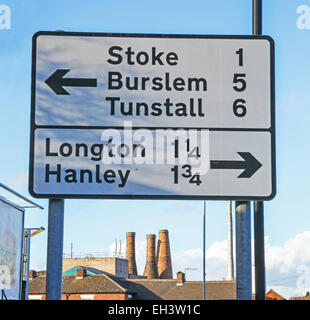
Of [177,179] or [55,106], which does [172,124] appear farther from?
[55,106]

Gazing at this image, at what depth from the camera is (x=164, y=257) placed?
80.0m

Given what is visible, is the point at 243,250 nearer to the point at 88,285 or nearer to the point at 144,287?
the point at 88,285

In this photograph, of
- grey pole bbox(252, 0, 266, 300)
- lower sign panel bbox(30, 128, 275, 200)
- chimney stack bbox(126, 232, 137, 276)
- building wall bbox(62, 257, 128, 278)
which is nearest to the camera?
lower sign panel bbox(30, 128, 275, 200)

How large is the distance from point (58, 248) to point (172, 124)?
32.0 inches

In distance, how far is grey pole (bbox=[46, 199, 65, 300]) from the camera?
3.03 metres

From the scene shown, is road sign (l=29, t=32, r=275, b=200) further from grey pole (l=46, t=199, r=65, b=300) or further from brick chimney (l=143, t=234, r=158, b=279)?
brick chimney (l=143, t=234, r=158, b=279)

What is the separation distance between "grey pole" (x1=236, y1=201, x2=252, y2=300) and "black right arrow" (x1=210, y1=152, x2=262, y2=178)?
0.50 feet

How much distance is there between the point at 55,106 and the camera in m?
3.20

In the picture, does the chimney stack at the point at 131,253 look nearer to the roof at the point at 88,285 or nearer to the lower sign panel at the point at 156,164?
the roof at the point at 88,285

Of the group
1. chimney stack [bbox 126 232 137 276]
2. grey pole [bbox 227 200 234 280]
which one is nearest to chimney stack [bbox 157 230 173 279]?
chimney stack [bbox 126 232 137 276]

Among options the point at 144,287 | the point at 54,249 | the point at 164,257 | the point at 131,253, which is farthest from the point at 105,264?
the point at 54,249

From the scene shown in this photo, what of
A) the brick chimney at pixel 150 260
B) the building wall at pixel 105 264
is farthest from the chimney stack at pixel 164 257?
the building wall at pixel 105 264

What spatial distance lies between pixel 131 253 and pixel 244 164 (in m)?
79.6
